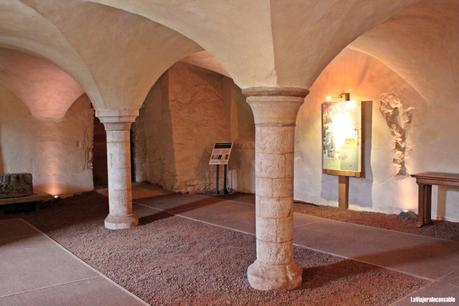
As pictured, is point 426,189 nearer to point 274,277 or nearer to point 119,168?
point 274,277

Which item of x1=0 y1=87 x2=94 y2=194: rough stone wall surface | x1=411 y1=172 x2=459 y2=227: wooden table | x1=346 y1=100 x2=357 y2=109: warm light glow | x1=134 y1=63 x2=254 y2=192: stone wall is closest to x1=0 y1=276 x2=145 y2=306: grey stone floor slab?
x1=411 y1=172 x2=459 y2=227: wooden table

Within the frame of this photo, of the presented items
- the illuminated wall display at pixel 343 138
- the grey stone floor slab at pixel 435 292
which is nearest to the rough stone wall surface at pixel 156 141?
the illuminated wall display at pixel 343 138

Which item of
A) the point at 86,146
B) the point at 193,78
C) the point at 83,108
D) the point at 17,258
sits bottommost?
the point at 17,258

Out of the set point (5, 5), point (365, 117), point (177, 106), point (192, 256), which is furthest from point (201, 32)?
point (177, 106)

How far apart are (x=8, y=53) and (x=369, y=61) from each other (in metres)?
5.57

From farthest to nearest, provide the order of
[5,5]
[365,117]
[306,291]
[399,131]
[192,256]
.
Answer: [365,117] → [399,131] → [192,256] → [5,5] → [306,291]

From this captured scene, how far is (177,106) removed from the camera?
823 cm

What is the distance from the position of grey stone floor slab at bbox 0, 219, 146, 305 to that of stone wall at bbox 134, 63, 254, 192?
3.72m

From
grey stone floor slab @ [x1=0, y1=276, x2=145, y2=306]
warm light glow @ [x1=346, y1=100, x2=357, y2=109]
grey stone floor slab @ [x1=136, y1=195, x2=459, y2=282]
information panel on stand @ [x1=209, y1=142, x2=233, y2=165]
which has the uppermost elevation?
warm light glow @ [x1=346, y1=100, x2=357, y2=109]

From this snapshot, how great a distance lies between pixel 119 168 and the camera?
5441 mm

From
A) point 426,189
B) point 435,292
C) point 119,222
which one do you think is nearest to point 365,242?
point 426,189

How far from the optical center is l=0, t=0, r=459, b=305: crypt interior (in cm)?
313

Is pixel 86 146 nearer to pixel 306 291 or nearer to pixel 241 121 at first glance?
pixel 241 121

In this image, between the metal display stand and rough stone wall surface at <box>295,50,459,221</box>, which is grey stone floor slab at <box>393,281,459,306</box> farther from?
the metal display stand
